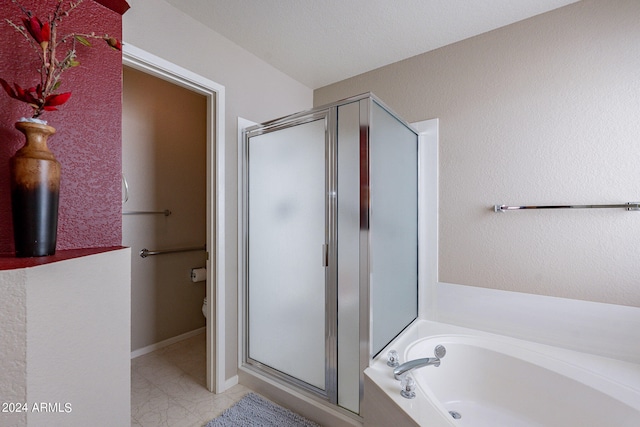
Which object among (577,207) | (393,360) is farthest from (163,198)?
(577,207)

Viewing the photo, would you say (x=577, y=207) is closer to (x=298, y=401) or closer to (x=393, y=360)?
(x=393, y=360)

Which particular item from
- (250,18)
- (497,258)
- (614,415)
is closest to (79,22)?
(250,18)

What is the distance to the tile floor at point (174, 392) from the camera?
1623mm

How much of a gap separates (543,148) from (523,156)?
10 centimetres

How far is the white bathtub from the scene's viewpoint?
4.02 feet

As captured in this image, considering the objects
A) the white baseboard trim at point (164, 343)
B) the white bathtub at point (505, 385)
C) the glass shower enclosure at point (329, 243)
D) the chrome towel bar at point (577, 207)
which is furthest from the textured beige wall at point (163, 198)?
the chrome towel bar at point (577, 207)

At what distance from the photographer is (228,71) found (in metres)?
1.96

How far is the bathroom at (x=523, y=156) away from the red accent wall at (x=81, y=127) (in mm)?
458

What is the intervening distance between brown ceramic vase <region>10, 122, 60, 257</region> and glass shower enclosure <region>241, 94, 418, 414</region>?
3.68 feet

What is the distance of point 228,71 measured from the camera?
196cm

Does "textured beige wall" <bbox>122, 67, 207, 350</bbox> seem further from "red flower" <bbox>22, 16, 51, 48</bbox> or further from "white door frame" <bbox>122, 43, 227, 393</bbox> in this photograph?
"red flower" <bbox>22, 16, 51, 48</bbox>

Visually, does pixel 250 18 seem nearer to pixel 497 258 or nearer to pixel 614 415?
pixel 497 258

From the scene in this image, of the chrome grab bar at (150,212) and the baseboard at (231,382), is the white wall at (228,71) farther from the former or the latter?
the chrome grab bar at (150,212)

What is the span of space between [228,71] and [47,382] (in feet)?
6.23
